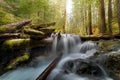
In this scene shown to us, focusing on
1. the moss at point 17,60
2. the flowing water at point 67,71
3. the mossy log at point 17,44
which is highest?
the mossy log at point 17,44

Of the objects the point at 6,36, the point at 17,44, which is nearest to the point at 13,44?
the point at 17,44

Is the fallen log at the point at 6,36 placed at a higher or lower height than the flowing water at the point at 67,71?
higher

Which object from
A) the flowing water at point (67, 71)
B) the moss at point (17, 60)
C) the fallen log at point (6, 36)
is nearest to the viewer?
the flowing water at point (67, 71)

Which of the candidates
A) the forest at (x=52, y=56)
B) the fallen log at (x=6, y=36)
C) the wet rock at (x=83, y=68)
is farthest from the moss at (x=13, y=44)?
the wet rock at (x=83, y=68)

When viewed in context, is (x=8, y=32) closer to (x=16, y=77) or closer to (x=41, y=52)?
(x=41, y=52)

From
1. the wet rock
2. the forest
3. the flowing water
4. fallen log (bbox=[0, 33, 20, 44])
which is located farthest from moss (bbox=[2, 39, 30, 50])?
the wet rock

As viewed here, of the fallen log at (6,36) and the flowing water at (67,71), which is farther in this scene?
the fallen log at (6,36)

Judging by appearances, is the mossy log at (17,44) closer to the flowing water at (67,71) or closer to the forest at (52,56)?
the forest at (52,56)

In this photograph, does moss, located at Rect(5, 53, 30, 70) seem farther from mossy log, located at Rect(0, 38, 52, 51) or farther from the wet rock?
the wet rock

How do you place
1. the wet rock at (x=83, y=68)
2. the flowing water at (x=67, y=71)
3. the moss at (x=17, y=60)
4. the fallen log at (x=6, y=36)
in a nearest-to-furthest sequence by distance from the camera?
the flowing water at (x=67, y=71), the wet rock at (x=83, y=68), the moss at (x=17, y=60), the fallen log at (x=6, y=36)

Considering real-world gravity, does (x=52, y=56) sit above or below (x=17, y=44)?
below

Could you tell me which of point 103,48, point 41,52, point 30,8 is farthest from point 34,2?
point 103,48

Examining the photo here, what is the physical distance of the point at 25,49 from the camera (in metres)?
9.07

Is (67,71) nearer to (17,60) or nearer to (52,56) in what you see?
(17,60)
